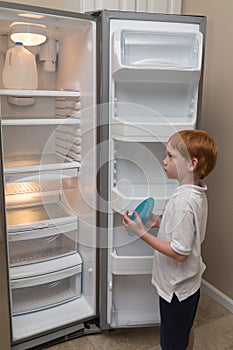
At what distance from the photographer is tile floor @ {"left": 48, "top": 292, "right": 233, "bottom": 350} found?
1577mm

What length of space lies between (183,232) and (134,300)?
0.64 m

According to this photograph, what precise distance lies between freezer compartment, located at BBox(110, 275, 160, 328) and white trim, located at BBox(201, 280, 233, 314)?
484 millimetres

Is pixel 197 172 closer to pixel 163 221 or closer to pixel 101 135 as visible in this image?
pixel 163 221

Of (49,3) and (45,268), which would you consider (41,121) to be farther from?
(49,3)

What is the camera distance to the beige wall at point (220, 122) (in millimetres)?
1746

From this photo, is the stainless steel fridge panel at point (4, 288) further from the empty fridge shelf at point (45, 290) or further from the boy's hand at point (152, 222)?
the boy's hand at point (152, 222)

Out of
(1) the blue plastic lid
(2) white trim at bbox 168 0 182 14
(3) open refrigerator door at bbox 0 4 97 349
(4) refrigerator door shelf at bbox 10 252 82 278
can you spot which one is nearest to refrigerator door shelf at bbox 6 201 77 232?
(3) open refrigerator door at bbox 0 4 97 349

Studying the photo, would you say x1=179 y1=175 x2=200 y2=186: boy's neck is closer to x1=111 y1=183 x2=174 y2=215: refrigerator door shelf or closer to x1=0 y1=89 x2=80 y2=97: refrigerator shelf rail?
x1=111 y1=183 x2=174 y2=215: refrigerator door shelf

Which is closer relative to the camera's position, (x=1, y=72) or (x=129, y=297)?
(x=1, y=72)

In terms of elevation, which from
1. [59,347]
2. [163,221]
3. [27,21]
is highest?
[27,21]

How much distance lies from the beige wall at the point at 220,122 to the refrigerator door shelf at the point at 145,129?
51 centimetres

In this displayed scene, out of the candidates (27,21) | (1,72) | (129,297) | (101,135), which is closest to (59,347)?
(129,297)

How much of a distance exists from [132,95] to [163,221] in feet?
1.71

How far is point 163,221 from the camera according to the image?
4.07 ft
